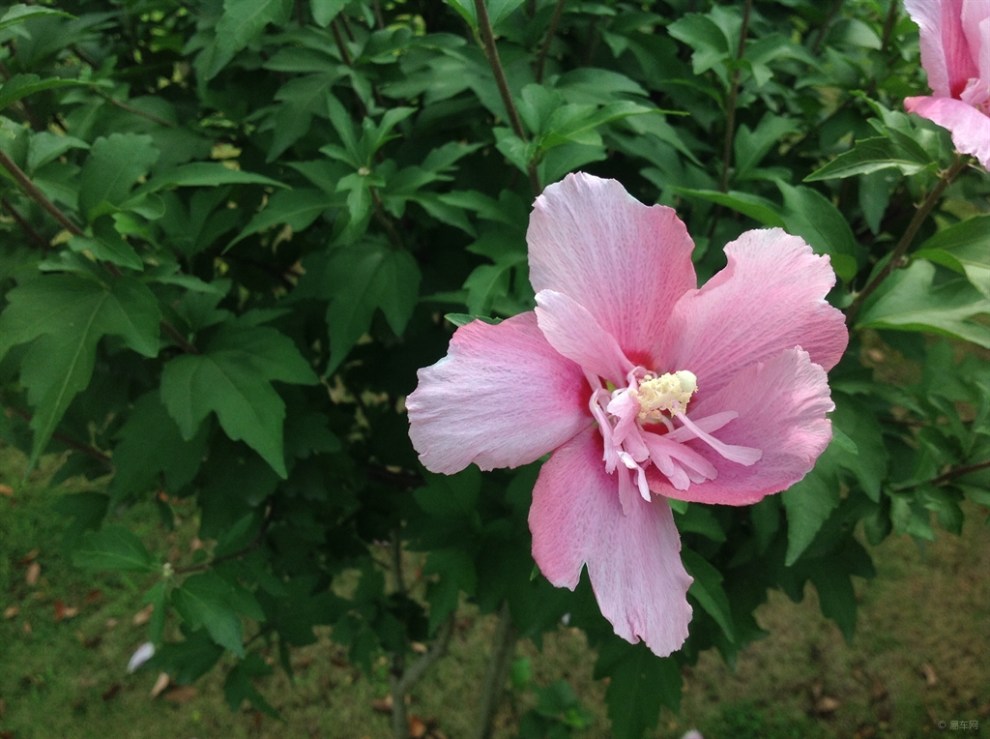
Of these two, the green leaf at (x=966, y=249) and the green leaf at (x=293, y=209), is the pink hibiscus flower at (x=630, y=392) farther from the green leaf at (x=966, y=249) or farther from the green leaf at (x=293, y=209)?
the green leaf at (x=293, y=209)

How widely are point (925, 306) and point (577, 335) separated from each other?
0.71 metres

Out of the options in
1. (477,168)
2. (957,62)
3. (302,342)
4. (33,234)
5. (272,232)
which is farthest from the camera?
(272,232)

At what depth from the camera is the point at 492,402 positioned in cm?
89

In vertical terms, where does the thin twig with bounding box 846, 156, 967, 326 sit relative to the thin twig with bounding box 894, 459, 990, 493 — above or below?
above

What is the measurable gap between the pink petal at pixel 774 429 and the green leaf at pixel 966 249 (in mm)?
494

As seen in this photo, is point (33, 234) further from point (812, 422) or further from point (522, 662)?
point (522, 662)

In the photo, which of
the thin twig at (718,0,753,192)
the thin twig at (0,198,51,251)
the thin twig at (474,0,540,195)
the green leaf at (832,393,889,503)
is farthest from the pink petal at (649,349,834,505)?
the thin twig at (0,198,51,251)

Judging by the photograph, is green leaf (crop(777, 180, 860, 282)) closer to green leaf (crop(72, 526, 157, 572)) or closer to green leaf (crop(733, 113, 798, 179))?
green leaf (crop(733, 113, 798, 179))

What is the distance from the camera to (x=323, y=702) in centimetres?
341

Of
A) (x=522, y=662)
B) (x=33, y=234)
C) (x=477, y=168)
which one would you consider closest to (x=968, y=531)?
(x=522, y=662)

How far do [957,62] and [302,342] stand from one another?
142 cm

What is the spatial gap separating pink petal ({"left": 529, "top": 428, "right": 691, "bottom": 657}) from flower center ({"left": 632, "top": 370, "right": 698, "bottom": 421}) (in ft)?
0.28

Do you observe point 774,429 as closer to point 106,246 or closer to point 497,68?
point 497,68

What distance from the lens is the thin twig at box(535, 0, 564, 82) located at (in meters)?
1.50
